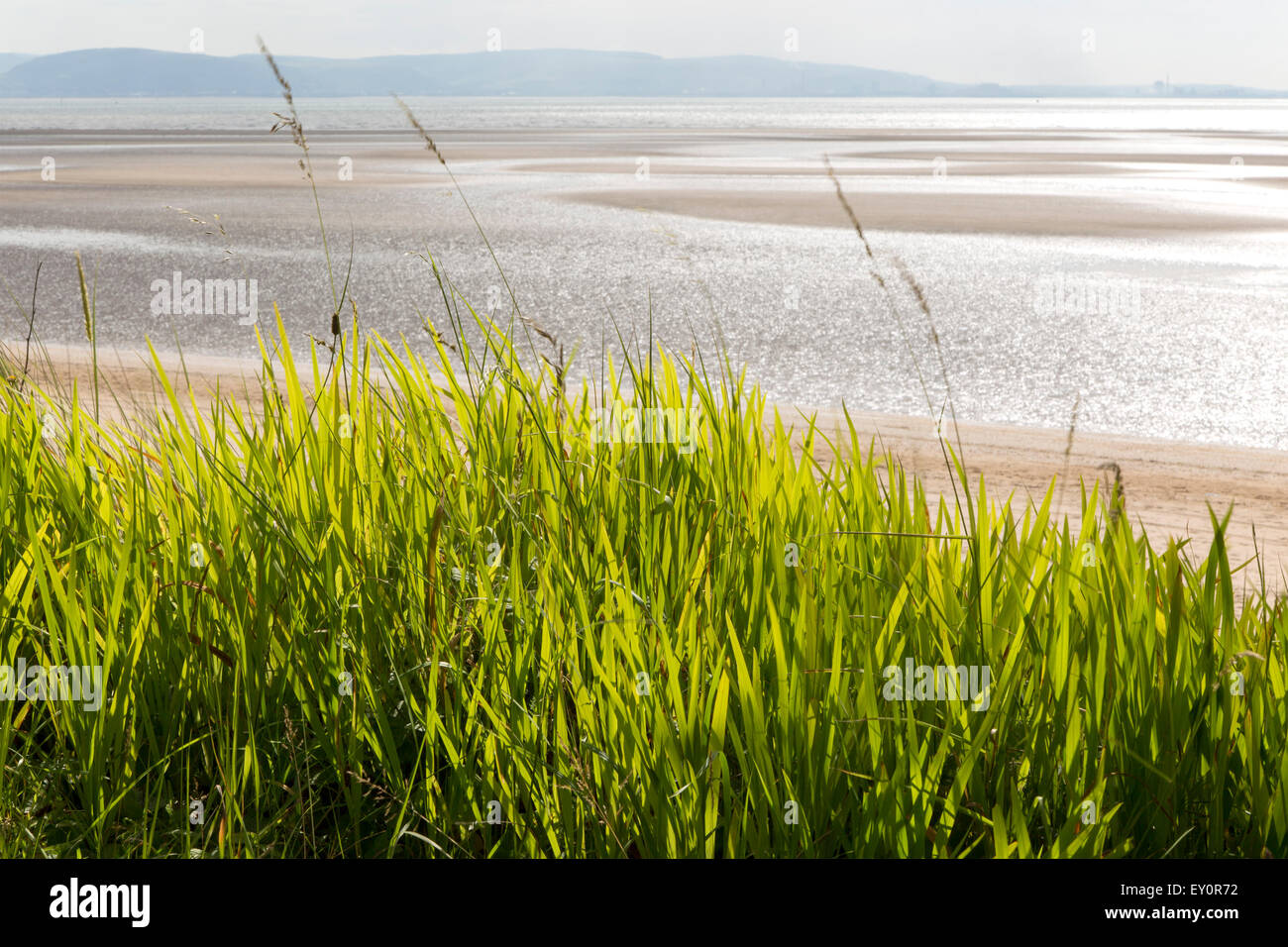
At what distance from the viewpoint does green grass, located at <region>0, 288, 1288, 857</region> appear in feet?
5.63

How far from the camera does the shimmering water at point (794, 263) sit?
7215 millimetres

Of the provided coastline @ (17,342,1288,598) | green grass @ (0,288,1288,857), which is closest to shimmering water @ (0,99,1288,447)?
coastline @ (17,342,1288,598)

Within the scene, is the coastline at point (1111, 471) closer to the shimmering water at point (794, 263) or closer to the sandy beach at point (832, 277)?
the sandy beach at point (832, 277)

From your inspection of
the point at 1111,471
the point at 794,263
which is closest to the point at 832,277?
the point at 794,263

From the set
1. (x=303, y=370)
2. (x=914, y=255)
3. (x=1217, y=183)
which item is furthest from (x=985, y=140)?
(x=303, y=370)

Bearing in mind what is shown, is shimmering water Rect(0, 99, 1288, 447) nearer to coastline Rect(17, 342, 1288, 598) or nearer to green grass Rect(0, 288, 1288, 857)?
coastline Rect(17, 342, 1288, 598)

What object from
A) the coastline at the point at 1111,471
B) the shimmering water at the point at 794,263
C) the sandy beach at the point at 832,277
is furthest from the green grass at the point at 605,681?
the coastline at the point at 1111,471

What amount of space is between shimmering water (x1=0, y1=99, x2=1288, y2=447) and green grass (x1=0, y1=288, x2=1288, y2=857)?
0.69 m

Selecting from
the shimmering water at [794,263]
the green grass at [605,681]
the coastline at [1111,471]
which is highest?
the shimmering water at [794,263]

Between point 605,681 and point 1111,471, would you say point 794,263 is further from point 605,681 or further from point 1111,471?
point 605,681

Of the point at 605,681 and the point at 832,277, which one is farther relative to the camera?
the point at 832,277

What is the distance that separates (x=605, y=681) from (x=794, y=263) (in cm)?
1076

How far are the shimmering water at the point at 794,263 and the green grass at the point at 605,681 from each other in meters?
0.69

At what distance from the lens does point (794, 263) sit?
39.7 ft
